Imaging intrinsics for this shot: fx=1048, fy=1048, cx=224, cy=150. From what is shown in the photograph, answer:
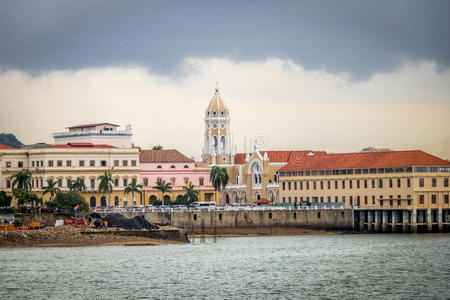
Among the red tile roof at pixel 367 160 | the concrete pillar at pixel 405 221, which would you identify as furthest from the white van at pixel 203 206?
the concrete pillar at pixel 405 221

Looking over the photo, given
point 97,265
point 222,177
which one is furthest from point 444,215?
point 97,265

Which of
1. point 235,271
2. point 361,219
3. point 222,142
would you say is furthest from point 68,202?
point 235,271

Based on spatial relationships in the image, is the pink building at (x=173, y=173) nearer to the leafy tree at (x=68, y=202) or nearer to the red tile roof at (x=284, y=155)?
the red tile roof at (x=284, y=155)

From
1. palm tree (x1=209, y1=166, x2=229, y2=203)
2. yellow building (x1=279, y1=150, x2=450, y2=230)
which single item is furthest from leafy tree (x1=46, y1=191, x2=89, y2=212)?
yellow building (x1=279, y1=150, x2=450, y2=230)

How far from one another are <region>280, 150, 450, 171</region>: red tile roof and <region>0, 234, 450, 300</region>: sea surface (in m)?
21.3

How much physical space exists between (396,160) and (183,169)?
136ft

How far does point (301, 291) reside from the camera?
254 feet

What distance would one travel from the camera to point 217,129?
18362 centimetres

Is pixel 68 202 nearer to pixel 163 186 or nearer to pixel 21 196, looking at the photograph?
pixel 21 196

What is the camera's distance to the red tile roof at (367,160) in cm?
13700

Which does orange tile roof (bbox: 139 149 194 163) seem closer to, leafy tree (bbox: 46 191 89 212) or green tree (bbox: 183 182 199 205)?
green tree (bbox: 183 182 199 205)

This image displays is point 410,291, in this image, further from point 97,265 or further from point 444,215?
point 444,215

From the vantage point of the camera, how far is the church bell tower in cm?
18288

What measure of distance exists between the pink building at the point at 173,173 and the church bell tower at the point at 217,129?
39.8 feet
